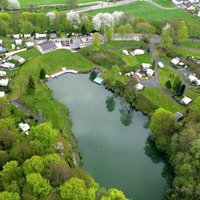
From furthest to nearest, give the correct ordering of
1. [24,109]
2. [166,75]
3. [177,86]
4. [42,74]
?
[166,75] < [42,74] < [177,86] < [24,109]

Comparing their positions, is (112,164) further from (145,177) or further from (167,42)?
(167,42)

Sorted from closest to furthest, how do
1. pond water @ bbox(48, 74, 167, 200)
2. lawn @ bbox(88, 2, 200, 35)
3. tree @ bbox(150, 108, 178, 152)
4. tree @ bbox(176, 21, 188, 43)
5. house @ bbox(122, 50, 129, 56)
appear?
pond water @ bbox(48, 74, 167, 200), tree @ bbox(150, 108, 178, 152), house @ bbox(122, 50, 129, 56), tree @ bbox(176, 21, 188, 43), lawn @ bbox(88, 2, 200, 35)

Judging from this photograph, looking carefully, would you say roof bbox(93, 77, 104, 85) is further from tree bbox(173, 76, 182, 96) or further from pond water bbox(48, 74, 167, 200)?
tree bbox(173, 76, 182, 96)

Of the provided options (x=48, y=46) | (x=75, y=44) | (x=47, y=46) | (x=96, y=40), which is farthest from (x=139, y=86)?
(x=47, y=46)

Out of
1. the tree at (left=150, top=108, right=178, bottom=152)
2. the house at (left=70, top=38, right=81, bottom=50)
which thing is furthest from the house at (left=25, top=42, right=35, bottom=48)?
the tree at (left=150, top=108, right=178, bottom=152)

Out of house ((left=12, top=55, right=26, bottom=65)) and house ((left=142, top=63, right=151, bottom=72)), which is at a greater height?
house ((left=12, top=55, right=26, bottom=65))

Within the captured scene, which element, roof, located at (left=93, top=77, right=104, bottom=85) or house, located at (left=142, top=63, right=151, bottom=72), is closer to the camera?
roof, located at (left=93, top=77, right=104, bottom=85)

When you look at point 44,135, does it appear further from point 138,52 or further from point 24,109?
point 138,52
